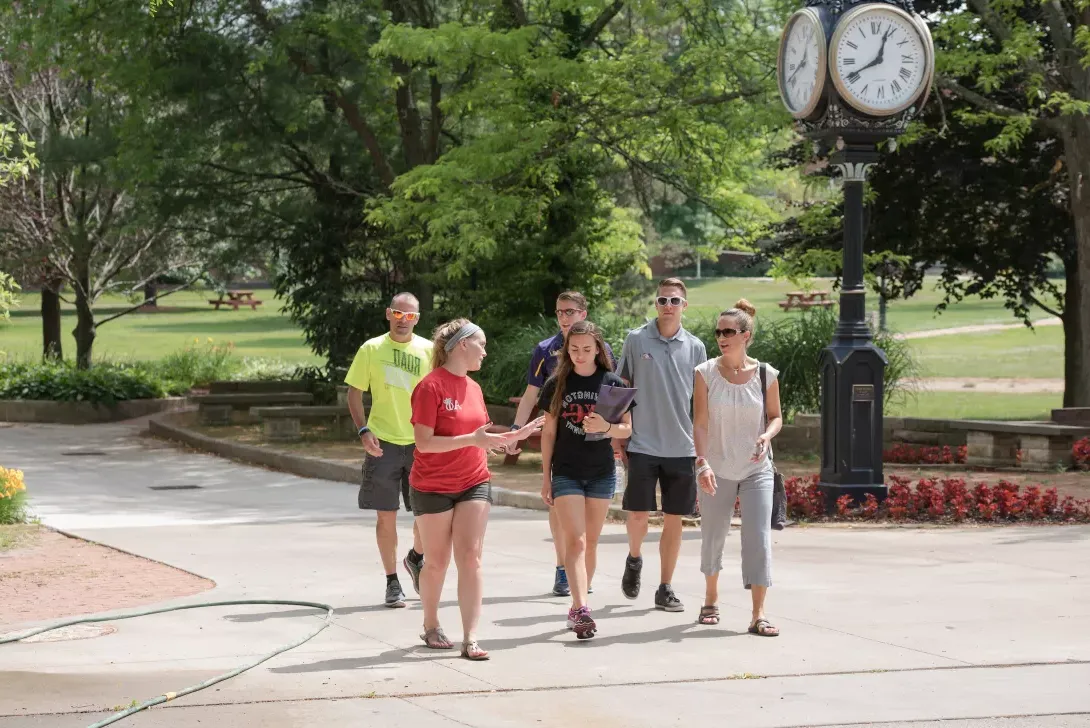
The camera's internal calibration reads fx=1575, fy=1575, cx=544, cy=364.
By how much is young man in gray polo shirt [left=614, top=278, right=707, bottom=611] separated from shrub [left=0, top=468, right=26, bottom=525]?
21.1 ft

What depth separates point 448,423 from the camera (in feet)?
26.0

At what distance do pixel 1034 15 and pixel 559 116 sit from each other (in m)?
6.50

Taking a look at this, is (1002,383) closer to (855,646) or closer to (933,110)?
(933,110)

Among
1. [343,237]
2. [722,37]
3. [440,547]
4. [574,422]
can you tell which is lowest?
[440,547]

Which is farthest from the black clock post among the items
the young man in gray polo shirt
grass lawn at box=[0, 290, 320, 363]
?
grass lawn at box=[0, 290, 320, 363]

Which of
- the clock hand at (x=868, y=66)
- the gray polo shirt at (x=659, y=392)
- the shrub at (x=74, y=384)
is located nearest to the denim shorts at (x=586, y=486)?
the gray polo shirt at (x=659, y=392)

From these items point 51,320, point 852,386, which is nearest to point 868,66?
point 852,386

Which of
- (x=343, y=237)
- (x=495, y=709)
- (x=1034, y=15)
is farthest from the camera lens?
(x=343, y=237)

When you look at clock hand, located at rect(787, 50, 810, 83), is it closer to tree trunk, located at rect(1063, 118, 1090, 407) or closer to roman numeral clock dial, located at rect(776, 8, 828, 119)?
roman numeral clock dial, located at rect(776, 8, 828, 119)

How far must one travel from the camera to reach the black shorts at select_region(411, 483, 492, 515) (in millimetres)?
8023

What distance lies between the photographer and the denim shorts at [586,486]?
8750mm

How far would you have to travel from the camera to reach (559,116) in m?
19.7

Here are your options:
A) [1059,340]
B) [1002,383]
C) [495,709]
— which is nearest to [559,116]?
[495,709]

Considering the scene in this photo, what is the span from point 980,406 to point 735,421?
68.8 feet
